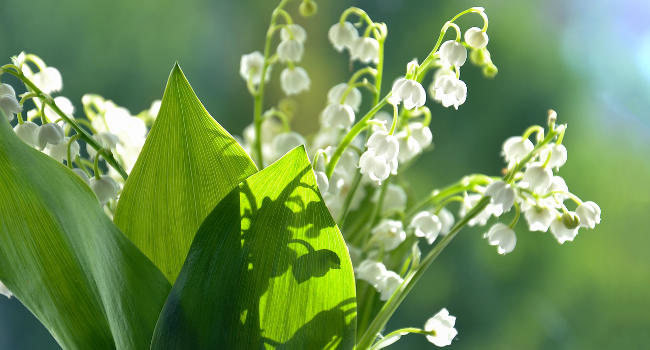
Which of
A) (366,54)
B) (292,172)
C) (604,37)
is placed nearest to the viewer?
(292,172)

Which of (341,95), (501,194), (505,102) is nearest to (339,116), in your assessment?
(341,95)

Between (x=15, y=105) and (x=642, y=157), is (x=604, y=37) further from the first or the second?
(x=15, y=105)

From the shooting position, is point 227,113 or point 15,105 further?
point 227,113

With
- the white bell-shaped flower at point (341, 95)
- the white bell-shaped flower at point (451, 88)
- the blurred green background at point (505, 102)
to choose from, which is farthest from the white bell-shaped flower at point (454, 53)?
the blurred green background at point (505, 102)

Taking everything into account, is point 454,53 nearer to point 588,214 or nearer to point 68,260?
point 588,214

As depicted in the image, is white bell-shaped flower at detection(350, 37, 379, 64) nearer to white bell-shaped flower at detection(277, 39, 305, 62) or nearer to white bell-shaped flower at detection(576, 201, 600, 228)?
white bell-shaped flower at detection(277, 39, 305, 62)

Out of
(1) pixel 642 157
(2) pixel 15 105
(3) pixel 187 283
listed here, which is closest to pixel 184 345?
(3) pixel 187 283

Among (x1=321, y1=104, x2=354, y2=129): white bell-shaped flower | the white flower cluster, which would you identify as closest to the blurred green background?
the white flower cluster
